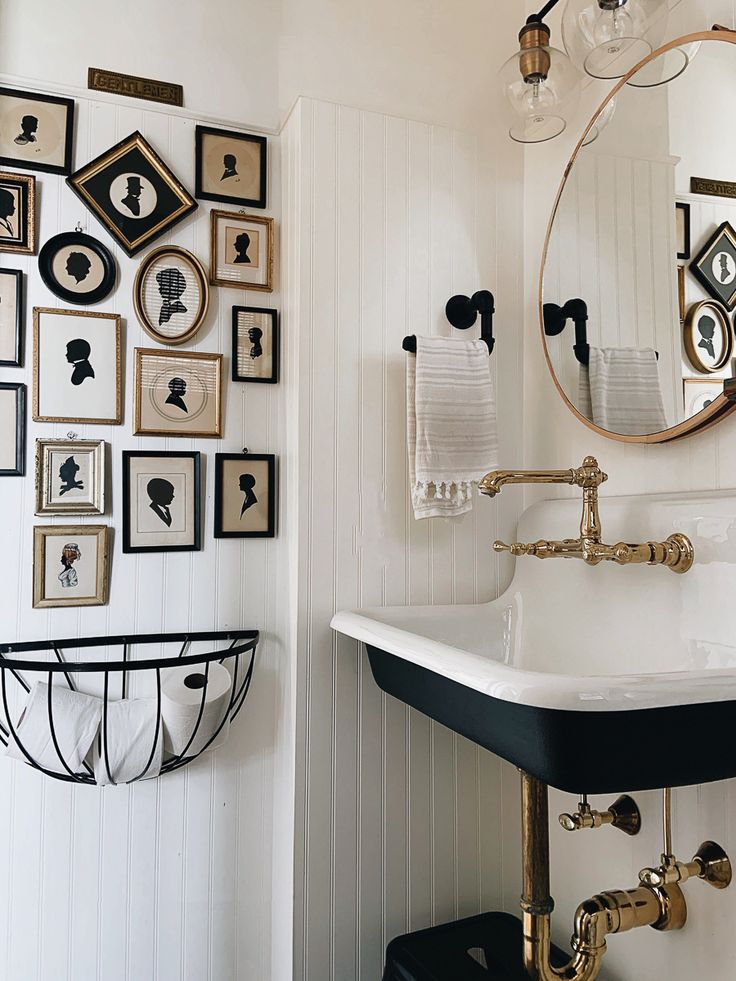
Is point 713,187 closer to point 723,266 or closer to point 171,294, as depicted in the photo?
point 723,266

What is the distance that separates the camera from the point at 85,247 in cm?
146

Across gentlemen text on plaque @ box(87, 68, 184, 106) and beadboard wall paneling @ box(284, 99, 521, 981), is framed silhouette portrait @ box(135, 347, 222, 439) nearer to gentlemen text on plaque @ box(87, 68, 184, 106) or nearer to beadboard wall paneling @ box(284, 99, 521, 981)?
beadboard wall paneling @ box(284, 99, 521, 981)

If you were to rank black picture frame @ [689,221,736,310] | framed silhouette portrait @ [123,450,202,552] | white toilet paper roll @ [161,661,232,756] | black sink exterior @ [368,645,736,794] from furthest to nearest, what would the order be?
1. framed silhouette portrait @ [123,450,202,552]
2. white toilet paper roll @ [161,661,232,756]
3. black picture frame @ [689,221,736,310]
4. black sink exterior @ [368,645,736,794]

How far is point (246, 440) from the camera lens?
1.56 meters

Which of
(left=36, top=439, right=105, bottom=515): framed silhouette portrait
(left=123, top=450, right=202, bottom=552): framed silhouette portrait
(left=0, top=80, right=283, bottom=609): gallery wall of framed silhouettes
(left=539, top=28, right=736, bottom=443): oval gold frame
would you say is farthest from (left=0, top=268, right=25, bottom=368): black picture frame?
(left=539, top=28, right=736, bottom=443): oval gold frame

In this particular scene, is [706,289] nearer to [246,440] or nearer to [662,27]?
[662,27]

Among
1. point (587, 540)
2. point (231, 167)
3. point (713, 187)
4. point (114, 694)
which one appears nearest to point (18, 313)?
point (231, 167)

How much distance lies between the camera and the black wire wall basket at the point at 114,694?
1.30 metres

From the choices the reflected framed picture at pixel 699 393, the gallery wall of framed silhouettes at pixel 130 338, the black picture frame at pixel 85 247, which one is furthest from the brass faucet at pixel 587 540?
the black picture frame at pixel 85 247

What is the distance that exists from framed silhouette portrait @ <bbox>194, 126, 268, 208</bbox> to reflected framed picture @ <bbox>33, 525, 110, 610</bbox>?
28.6 inches

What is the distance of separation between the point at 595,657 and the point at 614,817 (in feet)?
0.83

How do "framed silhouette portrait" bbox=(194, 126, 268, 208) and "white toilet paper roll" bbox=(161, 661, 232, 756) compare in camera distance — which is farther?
"framed silhouette portrait" bbox=(194, 126, 268, 208)

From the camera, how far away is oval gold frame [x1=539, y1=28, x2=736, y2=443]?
3.64 feet

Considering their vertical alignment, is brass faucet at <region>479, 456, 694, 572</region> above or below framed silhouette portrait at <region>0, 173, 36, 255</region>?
below
